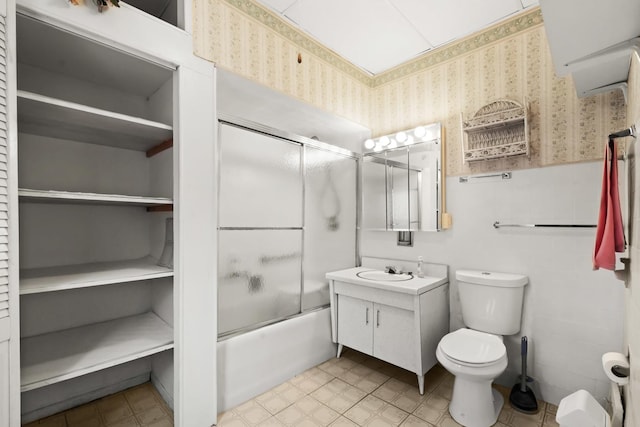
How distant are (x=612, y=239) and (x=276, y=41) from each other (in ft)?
7.93

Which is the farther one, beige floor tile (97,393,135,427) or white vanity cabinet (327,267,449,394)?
white vanity cabinet (327,267,449,394)

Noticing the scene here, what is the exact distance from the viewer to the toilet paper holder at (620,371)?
1.31m

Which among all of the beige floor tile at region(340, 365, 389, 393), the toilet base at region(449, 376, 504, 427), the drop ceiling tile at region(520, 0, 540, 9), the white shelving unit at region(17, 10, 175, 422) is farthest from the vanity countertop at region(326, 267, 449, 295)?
the drop ceiling tile at region(520, 0, 540, 9)

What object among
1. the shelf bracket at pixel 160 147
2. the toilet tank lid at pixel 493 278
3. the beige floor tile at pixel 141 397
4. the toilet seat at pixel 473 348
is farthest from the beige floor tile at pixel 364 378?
the shelf bracket at pixel 160 147

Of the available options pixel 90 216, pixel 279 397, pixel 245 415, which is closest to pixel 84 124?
pixel 90 216

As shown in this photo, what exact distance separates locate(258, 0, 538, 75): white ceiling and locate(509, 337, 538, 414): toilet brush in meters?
2.35

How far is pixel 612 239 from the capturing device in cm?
133

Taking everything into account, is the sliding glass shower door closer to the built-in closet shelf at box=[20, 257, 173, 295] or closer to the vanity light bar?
the vanity light bar

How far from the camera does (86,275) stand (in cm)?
159

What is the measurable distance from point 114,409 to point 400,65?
3.54 metres

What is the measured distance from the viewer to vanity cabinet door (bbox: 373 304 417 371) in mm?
2229

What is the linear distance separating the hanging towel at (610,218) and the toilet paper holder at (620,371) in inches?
17.2

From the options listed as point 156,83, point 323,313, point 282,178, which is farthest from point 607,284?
Answer: point 156,83

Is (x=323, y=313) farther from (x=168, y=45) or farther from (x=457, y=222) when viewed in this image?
(x=168, y=45)
